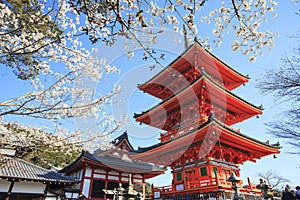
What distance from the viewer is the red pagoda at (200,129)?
371 inches

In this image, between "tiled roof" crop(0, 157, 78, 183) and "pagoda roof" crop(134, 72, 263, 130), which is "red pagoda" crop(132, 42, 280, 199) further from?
"tiled roof" crop(0, 157, 78, 183)

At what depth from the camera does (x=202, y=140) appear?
9953 mm

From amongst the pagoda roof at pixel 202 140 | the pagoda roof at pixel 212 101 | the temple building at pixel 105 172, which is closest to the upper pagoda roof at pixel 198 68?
the pagoda roof at pixel 212 101

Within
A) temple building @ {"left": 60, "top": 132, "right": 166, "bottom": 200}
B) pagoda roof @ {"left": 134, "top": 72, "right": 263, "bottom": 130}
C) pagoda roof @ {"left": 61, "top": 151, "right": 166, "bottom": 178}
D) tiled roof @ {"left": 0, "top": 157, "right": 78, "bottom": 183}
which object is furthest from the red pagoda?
tiled roof @ {"left": 0, "top": 157, "right": 78, "bottom": 183}

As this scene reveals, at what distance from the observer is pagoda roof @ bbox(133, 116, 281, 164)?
9211 mm

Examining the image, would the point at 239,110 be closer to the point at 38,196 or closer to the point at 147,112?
the point at 147,112

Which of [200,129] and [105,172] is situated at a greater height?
[200,129]

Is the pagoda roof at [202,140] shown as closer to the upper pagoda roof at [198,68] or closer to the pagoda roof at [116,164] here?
the pagoda roof at [116,164]

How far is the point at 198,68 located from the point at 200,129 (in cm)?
557

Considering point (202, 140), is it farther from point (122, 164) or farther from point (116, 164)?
point (122, 164)

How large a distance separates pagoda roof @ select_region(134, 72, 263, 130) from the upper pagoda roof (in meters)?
1.94

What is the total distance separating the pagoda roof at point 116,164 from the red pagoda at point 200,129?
180 inches

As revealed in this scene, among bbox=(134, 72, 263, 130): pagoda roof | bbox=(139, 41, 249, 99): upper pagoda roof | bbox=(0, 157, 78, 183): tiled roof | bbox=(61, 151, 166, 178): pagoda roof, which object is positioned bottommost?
bbox=(0, 157, 78, 183): tiled roof

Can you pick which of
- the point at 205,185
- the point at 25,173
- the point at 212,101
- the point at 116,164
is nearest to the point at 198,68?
the point at 212,101
